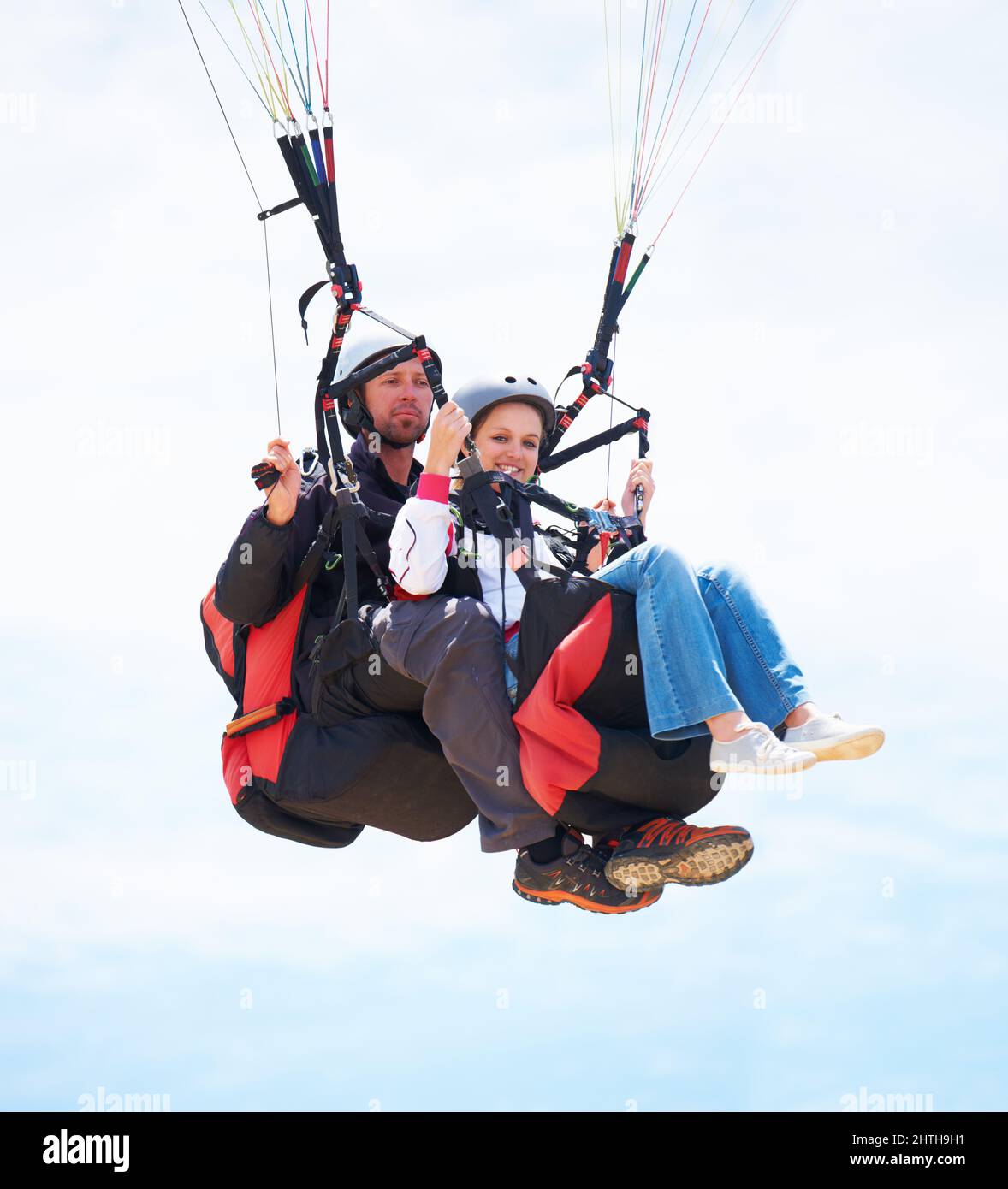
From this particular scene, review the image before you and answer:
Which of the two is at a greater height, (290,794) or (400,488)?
(400,488)

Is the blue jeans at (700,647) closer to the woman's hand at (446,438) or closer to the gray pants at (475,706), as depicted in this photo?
the gray pants at (475,706)

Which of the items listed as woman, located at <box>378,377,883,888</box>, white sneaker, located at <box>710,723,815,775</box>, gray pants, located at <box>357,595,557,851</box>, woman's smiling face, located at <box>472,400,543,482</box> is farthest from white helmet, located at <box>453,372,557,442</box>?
white sneaker, located at <box>710,723,815,775</box>

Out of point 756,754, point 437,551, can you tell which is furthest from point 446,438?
point 756,754

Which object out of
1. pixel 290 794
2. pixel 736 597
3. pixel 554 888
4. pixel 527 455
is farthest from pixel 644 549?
pixel 290 794

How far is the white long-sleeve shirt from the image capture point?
6086mm

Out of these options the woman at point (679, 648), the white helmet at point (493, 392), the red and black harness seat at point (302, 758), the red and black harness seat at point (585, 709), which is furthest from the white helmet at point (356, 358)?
the red and black harness seat at point (585, 709)

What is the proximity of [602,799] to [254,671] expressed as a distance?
1.70 meters

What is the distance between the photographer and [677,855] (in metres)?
5.96

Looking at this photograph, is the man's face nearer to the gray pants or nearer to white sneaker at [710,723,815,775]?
the gray pants

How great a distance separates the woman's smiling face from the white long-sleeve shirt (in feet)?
1.47

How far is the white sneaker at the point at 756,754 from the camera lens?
572cm

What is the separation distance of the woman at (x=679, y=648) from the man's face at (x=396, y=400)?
1091 millimetres

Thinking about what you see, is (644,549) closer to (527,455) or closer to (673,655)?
(673,655)

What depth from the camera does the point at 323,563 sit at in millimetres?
6953
